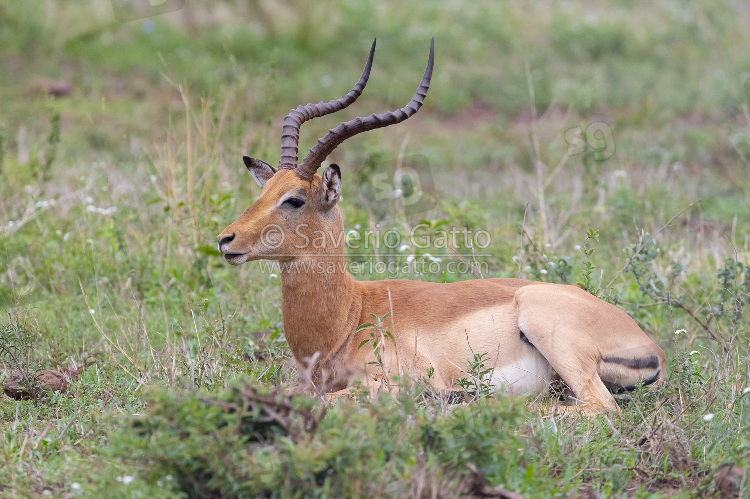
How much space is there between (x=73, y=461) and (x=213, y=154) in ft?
13.9

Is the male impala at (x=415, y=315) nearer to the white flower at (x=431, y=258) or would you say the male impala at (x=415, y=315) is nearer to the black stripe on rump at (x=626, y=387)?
the black stripe on rump at (x=626, y=387)

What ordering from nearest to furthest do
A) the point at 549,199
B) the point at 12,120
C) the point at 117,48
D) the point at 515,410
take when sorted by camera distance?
the point at 515,410
the point at 549,199
the point at 12,120
the point at 117,48

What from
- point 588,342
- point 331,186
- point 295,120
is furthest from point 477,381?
point 295,120

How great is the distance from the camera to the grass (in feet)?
10.9

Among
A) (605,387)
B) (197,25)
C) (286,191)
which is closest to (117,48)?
(197,25)

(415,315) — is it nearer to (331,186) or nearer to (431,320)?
(431,320)

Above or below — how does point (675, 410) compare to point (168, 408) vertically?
below

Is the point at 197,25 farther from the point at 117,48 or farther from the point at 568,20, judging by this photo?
the point at 568,20

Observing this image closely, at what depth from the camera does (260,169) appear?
5.54 m

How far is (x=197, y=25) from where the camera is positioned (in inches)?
655

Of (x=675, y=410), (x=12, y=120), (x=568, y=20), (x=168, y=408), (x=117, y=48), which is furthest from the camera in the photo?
(x=568, y=20)

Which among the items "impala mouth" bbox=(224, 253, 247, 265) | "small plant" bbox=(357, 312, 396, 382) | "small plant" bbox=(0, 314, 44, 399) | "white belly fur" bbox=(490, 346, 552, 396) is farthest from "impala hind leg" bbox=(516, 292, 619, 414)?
"small plant" bbox=(0, 314, 44, 399)

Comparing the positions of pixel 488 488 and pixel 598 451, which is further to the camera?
pixel 598 451

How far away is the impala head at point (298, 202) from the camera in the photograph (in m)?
4.81
